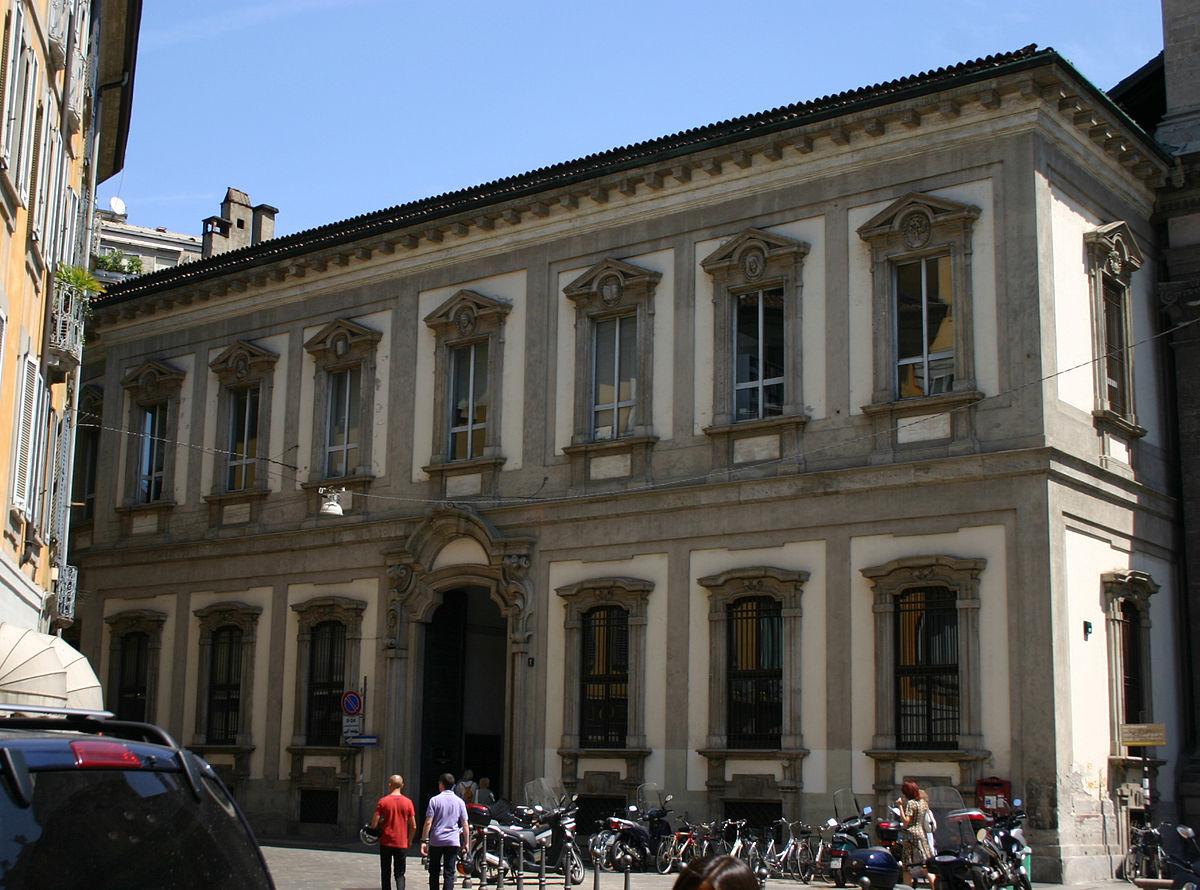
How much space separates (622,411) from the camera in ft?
87.0

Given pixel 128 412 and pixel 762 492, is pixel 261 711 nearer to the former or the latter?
pixel 128 412

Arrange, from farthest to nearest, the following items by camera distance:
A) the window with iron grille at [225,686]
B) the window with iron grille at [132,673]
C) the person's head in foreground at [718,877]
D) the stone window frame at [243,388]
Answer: the window with iron grille at [132,673], the stone window frame at [243,388], the window with iron grille at [225,686], the person's head in foreground at [718,877]

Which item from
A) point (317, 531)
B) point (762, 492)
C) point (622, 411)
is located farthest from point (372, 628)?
point (762, 492)

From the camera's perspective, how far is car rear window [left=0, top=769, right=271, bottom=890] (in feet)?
15.8

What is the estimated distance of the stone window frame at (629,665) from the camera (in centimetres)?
2506

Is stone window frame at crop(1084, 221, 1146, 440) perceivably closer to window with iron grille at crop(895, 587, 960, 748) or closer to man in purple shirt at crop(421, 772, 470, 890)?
window with iron grille at crop(895, 587, 960, 748)

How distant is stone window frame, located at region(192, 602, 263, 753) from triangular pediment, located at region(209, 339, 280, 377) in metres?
4.75

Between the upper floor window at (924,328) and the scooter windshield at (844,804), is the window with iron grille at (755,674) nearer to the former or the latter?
the scooter windshield at (844,804)

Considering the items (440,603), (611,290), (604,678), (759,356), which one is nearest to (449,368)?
(611,290)

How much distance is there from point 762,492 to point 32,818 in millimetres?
19964

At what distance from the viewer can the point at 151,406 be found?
3419cm

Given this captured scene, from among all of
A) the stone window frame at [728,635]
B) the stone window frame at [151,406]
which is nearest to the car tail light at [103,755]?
the stone window frame at [728,635]

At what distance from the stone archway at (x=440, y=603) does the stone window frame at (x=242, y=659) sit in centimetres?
367

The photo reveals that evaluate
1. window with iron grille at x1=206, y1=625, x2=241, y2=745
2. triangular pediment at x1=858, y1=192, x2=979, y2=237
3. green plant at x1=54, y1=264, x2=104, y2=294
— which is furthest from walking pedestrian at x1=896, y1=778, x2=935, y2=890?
window with iron grille at x1=206, y1=625, x2=241, y2=745
